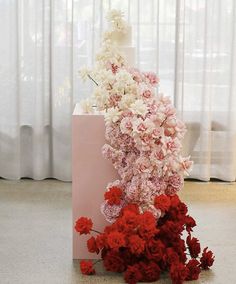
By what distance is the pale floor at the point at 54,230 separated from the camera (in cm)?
329

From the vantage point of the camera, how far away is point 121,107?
3.21 meters

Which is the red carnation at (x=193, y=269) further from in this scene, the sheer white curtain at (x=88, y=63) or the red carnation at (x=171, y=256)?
the sheer white curtain at (x=88, y=63)

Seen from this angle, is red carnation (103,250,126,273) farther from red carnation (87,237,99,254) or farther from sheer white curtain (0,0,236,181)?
sheer white curtain (0,0,236,181)

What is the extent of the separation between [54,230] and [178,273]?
42.4 inches

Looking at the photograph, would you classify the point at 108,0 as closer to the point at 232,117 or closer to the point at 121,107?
the point at 232,117

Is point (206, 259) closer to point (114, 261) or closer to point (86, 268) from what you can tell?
point (114, 261)

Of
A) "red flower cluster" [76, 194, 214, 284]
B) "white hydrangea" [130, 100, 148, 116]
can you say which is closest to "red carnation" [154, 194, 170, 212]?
"red flower cluster" [76, 194, 214, 284]

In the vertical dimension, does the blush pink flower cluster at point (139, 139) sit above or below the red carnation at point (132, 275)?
above

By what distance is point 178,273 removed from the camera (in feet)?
10.2

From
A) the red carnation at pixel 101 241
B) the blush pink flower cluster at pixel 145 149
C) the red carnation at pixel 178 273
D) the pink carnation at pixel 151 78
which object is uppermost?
the pink carnation at pixel 151 78

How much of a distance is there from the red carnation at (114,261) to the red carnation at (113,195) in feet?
0.78

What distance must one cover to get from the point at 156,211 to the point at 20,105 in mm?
2157

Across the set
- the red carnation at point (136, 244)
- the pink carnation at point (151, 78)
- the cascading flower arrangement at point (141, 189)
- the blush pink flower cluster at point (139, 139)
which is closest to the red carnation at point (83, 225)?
the cascading flower arrangement at point (141, 189)

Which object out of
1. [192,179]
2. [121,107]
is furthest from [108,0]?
[121,107]
